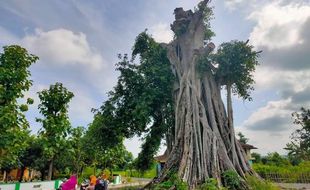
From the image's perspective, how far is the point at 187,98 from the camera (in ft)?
43.2

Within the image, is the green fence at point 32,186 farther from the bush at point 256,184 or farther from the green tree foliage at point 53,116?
the bush at point 256,184

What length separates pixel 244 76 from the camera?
1366 centimetres

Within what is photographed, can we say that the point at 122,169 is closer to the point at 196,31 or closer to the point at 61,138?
the point at 61,138

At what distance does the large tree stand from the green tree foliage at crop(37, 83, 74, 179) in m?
5.77

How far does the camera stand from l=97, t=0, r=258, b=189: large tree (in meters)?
11.8

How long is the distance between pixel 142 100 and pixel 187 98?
281 centimetres

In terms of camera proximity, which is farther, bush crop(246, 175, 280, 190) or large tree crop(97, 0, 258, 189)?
large tree crop(97, 0, 258, 189)

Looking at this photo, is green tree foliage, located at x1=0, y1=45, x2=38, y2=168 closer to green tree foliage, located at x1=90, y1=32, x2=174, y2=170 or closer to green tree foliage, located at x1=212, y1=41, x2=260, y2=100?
green tree foliage, located at x1=90, y1=32, x2=174, y2=170

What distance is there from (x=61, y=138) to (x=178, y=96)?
1182 cm

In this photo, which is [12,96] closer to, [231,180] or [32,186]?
[32,186]

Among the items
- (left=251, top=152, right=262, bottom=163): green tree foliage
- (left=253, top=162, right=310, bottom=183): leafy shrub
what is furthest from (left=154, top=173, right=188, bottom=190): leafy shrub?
(left=251, top=152, right=262, bottom=163): green tree foliage

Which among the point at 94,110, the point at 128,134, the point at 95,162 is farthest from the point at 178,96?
the point at 95,162

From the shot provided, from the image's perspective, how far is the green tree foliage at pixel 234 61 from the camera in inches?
Answer: 512

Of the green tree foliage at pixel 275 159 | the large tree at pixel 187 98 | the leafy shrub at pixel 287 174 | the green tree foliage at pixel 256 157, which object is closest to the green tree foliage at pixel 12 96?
the large tree at pixel 187 98
